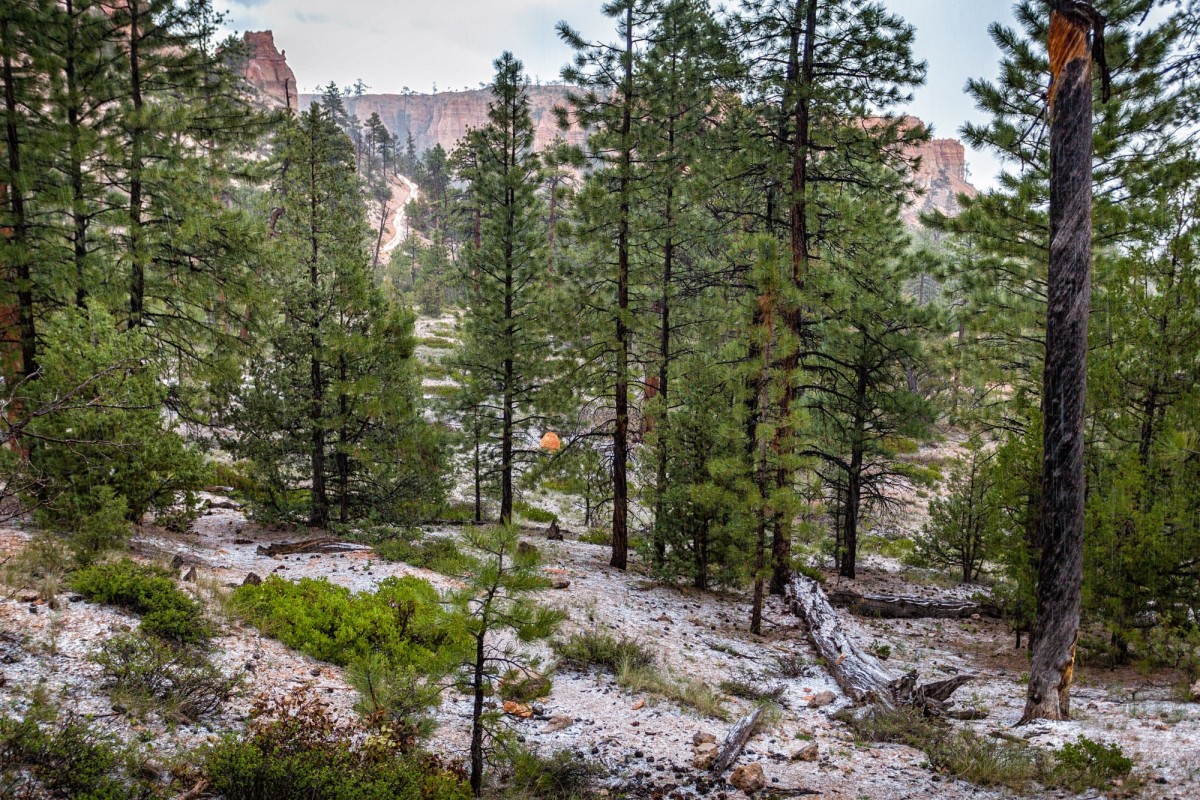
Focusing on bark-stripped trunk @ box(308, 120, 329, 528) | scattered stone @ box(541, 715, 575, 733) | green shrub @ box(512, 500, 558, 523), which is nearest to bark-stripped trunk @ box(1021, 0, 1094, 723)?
scattered stone @ box(541, 715, 575, 733)

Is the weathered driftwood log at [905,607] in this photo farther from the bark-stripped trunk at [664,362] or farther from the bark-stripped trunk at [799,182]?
the bark-stripped trunk at [664,362]

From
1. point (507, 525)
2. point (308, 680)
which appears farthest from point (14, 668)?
point (507, 525)

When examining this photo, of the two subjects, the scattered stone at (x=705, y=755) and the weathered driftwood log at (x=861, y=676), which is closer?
the scattered stone at (x=705, y=755)

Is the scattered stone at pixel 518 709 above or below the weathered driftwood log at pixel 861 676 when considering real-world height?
above

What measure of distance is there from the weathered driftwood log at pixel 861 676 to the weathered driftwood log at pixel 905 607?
236 cm

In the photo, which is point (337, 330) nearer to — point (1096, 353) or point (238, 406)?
point (238, 406)

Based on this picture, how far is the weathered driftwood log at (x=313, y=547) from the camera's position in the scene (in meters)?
10.7

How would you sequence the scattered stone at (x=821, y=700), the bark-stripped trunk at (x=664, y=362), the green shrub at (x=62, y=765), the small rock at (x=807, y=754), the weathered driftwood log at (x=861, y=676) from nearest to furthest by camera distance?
the green shrub at (x=62, y=765)
the small rock at (x=807, y=754)
the weathered driftwood log at (x=861, y=676)
the scattered stone at (x=821, y=700)
the bark-stripped trunk at (x=664, y=362)

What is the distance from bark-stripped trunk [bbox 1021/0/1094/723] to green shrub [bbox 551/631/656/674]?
4.41 meters

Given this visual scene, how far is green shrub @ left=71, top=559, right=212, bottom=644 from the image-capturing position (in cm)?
577

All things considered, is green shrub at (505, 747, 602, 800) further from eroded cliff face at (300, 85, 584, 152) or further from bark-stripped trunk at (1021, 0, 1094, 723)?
eroded cliff face at (300, 85, 584, 152)

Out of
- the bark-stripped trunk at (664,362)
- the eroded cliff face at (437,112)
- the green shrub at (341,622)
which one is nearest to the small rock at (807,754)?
the green shrub at (341,622)

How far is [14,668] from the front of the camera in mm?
Result: 4672

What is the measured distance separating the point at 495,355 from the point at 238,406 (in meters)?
5.64
